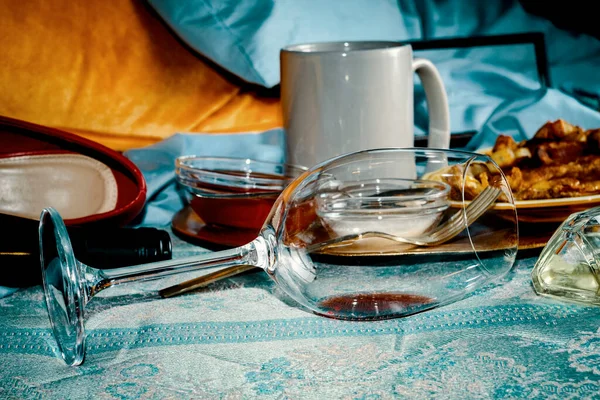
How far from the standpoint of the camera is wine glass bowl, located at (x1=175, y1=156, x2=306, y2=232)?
56cm

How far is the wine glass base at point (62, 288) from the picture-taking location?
39 cm

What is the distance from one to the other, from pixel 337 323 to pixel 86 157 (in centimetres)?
29

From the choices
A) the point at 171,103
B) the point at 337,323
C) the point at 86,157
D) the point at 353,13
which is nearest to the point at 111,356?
the point at 337,323

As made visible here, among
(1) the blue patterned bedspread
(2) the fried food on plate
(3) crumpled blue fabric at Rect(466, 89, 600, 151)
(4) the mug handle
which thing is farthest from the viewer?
(3) crumpled blue fabric at Rect(466, 89, 600, 151)

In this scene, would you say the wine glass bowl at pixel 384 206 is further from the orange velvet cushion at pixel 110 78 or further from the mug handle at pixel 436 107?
the orange velvet cushion at pixel 110 78

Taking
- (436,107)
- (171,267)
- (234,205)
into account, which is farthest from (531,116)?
(171,267)

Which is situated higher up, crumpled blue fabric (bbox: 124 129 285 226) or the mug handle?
the mug handle

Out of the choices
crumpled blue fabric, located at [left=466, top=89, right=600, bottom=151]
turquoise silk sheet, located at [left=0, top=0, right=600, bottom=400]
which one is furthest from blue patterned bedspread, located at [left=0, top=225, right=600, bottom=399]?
crumpled blue fabric, located at [left=466, top=89, right=600, bottom=151]

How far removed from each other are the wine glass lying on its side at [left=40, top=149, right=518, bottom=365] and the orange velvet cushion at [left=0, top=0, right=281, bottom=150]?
1.34 feet

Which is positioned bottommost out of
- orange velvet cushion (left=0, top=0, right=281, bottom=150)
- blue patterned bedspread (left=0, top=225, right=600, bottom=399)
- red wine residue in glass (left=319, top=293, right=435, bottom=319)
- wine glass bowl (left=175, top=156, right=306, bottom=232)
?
blue patterned bedspread (left=0, top=225, right=600, bottom=399)

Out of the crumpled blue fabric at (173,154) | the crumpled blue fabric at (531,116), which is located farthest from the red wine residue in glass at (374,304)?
the crumpled blue fabric at (531,116)

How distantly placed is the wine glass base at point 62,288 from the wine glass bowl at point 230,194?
0.17m

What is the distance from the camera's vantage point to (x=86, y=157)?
2.06ft

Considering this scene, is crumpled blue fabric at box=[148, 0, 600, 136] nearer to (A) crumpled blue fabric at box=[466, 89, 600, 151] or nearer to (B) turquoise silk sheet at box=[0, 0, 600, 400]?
(A) crumpled blue fabric at box=[466, 89, 600, 151]
